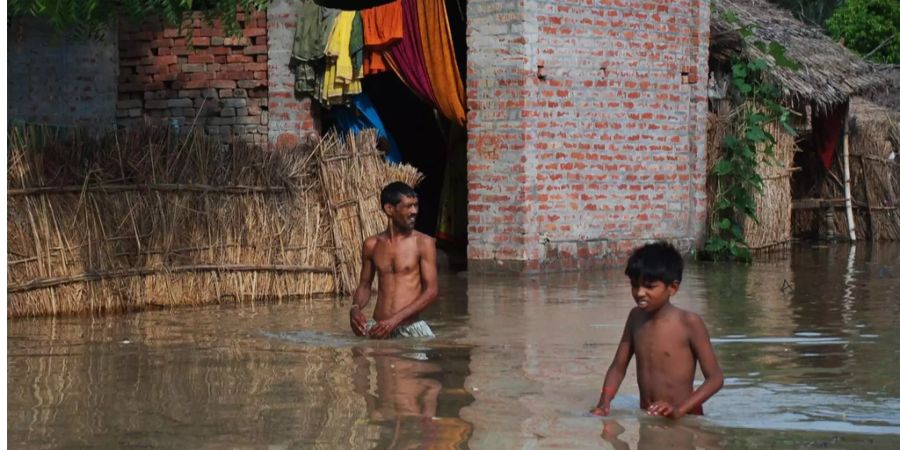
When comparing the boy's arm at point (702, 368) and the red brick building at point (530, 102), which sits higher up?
the red brick building at point (530, 102)

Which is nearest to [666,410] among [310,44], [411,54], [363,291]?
[363,291]

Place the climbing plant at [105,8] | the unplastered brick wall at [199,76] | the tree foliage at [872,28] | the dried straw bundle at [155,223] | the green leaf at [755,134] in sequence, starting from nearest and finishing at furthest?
the climbing plant at [105,8], the dried straw bundle at [155,223], the unplastered brick wall at [199,76], the green leaf at [755,134], the tree foliage at [872,28]

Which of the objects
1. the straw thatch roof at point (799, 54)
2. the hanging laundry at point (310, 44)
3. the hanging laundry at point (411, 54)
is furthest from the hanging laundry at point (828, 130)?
the hanging laundry at point (310, 44)

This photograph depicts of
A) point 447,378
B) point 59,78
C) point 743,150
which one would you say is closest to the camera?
point 447,378

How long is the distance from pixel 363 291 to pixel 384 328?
0.36 m

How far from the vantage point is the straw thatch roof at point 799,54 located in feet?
56.4

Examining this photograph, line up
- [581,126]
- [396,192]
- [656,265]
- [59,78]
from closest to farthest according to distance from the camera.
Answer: [656,265] → [396,192] → [581,126] → [59,78]

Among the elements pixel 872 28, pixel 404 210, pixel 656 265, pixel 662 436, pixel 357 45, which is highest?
pixel 872 28

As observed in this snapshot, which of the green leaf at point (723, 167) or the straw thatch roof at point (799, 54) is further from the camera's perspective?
the straw thatch roof at point (799, 54)

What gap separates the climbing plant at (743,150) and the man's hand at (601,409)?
397 inches

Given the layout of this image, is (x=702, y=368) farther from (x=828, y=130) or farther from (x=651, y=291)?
(x=828, y=130)

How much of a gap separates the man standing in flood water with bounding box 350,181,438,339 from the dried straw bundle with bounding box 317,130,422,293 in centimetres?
311

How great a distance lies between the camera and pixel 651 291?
6.54 meters

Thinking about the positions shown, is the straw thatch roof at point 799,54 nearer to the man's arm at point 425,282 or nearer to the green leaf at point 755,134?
the green leaf at point 755,134
